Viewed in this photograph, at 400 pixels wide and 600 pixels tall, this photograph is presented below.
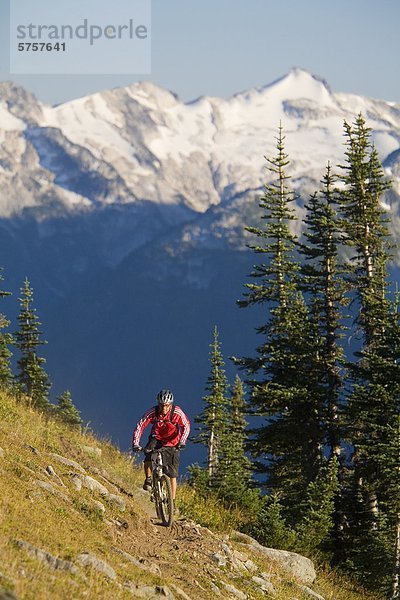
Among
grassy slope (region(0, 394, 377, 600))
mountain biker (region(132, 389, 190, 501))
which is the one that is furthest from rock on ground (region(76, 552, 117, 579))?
mountain biker (region(132, 389, 190, 501))

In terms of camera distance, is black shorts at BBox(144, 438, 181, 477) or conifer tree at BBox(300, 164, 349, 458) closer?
black shorts at BBox(144, 438, 181, 477)

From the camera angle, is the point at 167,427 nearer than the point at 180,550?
No

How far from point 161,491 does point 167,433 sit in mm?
1086

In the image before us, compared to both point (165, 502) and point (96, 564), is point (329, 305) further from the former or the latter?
point (96, 564)

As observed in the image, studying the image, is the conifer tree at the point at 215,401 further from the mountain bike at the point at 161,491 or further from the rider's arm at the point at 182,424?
the mountain bike at the point at 161,491

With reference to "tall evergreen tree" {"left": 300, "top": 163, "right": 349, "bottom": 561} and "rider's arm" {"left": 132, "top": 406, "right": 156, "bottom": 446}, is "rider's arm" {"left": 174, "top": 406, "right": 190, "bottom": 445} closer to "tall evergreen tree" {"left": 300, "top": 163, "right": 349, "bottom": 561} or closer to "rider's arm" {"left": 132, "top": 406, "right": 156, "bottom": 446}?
"rider's arm" {"left": 132, "top": 406, "right": 156, "bottom": 446}

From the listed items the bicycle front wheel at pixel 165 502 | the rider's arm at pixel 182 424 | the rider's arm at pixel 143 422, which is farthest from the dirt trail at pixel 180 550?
the rider's arm at pixel 182 424

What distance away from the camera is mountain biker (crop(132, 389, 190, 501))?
15912mm

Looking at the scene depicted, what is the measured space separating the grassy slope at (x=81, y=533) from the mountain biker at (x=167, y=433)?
0.99 m

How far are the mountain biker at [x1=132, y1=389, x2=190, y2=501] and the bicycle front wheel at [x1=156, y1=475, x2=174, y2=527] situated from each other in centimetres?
14

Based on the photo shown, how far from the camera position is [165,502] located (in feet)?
51.9

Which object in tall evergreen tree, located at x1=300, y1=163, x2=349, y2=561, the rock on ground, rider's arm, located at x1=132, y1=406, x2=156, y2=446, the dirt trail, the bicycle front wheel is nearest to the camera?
the rock on ground

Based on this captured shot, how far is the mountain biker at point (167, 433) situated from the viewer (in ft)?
52.2

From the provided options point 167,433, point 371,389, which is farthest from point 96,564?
point 371,389
